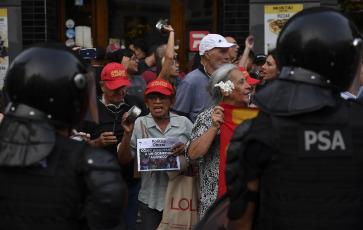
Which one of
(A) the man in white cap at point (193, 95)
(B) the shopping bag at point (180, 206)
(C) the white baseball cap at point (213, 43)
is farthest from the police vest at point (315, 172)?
(C) the white baseball cap at point (213, 43)

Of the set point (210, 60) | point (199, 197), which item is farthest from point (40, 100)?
point (210, 60)

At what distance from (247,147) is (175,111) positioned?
3.13m

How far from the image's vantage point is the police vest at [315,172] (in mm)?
2635

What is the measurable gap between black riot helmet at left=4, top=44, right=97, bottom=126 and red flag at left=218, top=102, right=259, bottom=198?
188cm

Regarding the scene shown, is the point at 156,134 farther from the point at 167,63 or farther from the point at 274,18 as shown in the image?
the point at 274,18

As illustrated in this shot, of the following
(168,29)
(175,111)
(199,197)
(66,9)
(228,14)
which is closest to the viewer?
(199,197)

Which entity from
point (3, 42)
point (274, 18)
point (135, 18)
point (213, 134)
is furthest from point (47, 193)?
point (135, 18)

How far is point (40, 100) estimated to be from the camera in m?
2.67

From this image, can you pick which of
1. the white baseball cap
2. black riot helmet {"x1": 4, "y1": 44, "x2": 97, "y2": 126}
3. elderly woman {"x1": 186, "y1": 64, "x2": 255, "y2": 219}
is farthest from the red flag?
black riot helmet {"x1": 4, "y1": 44, "x2": 97, "y2": 126}

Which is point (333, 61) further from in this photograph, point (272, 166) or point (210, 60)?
point (210, 60)

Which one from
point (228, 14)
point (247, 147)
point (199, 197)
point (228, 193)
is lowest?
point (199, 197)

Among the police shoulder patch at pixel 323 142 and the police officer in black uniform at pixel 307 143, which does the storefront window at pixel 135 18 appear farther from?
the police shoulder patch at pixel 323 142

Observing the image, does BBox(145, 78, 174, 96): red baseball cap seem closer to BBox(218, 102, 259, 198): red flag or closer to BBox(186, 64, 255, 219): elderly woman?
BBox(186, 64, 255, 219): elderly woman

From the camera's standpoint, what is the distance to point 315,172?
264 cm
